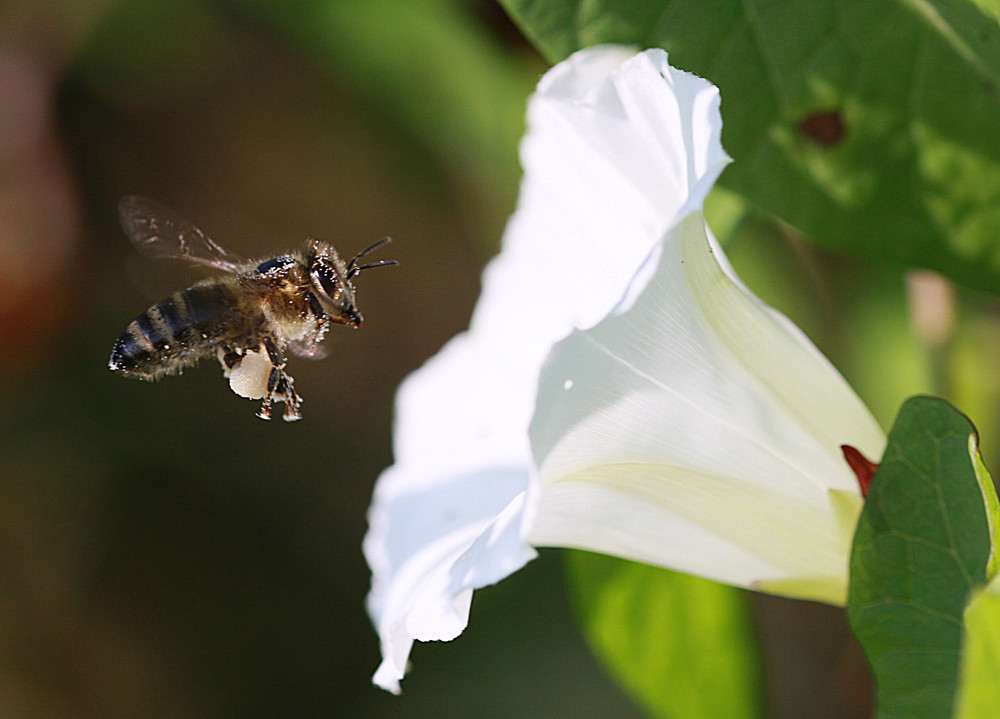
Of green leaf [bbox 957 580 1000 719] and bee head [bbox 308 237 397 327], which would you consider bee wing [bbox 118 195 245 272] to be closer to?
bee head [bbox 308 237 397 327]

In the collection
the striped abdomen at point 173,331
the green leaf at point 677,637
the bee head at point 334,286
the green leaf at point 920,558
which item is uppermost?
the striped abdomen at point 173,331

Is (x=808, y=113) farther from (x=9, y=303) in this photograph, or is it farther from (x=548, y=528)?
(x=9, y=303)

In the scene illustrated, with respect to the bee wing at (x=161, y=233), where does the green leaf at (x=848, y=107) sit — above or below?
below

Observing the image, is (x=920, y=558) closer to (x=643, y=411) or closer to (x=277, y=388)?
(x=643, y=411)

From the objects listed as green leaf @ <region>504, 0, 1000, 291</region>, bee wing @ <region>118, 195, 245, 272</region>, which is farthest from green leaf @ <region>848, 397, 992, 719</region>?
bee wing @ <region>118, 195, 245, 272</region>

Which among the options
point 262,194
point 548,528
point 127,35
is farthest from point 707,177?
point 262,194

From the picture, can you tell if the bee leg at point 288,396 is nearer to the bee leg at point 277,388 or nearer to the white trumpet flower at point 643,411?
the bee leg at point 277,388

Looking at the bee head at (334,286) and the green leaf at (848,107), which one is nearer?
the green leaf at (848,107)

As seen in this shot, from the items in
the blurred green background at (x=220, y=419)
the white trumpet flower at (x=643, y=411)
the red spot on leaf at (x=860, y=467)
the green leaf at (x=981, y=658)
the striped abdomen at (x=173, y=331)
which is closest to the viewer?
the green leaf at (x=981, y=658)

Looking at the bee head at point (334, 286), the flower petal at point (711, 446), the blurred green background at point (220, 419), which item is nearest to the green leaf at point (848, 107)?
the flower petal at point (711, 446)
